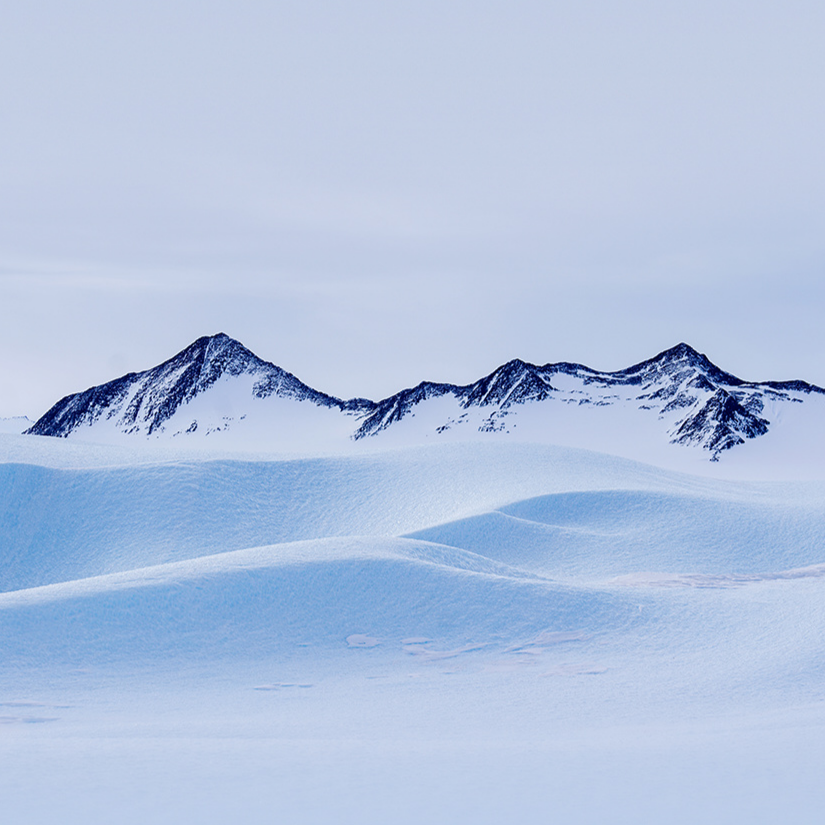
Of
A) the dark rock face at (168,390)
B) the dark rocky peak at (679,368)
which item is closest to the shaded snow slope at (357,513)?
the dark rocky peak at (679,368)

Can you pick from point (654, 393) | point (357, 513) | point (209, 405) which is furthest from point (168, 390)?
point (357, 513)

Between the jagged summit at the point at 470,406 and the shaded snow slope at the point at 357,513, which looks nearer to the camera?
→ the shaded snow slope at the point at 357,513

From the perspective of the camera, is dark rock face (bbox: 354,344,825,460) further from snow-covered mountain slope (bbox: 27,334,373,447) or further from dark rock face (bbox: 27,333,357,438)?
dark rock face (bbox: 27,333,357,438)

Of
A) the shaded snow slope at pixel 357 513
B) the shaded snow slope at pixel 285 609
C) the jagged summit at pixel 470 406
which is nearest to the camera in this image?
the shaded snow slope at pixel 285 609

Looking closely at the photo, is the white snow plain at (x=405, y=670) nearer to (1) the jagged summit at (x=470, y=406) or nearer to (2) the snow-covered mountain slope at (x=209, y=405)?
(1) the jagged summit at (x=470, y=406)

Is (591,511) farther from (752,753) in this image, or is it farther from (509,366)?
(509,366)

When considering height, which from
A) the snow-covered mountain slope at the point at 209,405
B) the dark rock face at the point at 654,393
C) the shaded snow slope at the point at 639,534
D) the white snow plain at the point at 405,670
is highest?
the snow-covered mountain slope at the point at 209,405

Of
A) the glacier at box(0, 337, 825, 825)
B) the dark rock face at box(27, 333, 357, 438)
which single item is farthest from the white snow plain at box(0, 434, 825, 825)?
the dark rock face at box(27, 333, 357, 438)
